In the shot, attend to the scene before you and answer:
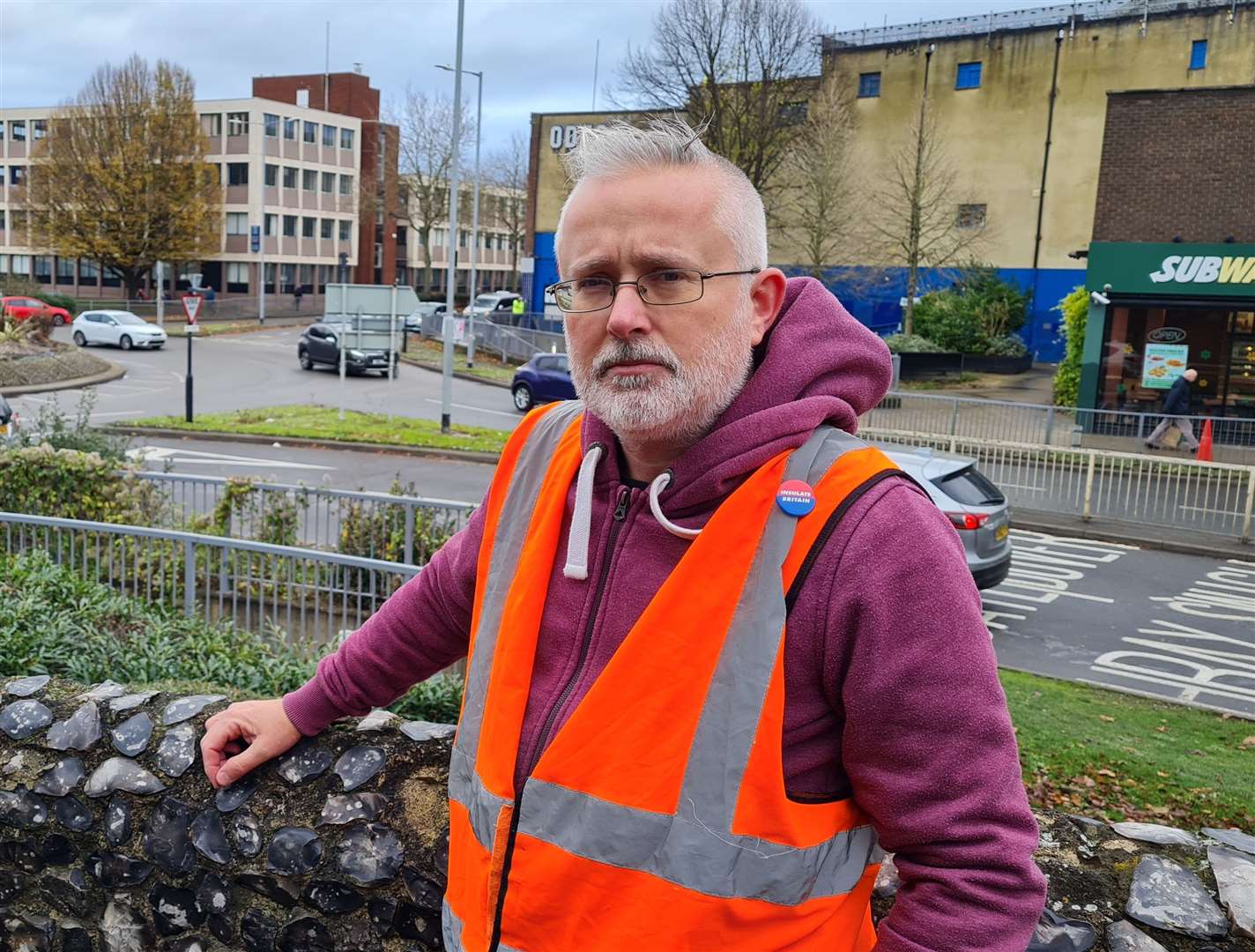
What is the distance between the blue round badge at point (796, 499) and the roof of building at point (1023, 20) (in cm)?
4566

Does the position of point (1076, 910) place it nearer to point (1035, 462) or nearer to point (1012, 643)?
point (1012, 643)

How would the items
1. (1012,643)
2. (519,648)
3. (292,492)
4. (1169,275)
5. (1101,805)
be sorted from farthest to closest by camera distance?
(1169,275) → (1012,643) → (292,492) → (1101,805) → (519,648)

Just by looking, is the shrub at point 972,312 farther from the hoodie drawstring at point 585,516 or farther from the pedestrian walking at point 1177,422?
the hoodie drawstring at point 585,516

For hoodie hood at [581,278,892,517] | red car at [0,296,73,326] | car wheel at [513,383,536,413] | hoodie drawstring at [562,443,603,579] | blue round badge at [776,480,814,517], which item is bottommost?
car wheel at [513,383,536,413]

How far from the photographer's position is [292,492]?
30.6 feet

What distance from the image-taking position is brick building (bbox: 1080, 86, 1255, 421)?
23.8m

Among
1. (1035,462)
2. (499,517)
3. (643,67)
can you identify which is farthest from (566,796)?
(643,67)

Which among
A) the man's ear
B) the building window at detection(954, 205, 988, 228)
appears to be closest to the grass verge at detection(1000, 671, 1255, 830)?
the man's ear

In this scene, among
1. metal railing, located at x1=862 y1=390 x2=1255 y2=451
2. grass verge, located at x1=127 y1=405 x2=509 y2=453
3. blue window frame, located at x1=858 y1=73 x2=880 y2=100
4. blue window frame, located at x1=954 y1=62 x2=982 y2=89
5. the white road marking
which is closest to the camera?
the white road marking

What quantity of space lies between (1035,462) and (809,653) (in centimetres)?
1720

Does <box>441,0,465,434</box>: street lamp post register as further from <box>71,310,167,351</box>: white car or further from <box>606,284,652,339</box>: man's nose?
<box>606,284,652,339</box>: man's nose

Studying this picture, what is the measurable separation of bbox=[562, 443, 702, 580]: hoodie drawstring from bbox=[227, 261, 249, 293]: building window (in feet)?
243

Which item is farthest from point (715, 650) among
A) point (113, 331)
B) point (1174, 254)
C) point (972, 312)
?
point (113, 331)

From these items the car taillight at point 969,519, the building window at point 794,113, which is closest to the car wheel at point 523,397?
the building window at point 794,113
